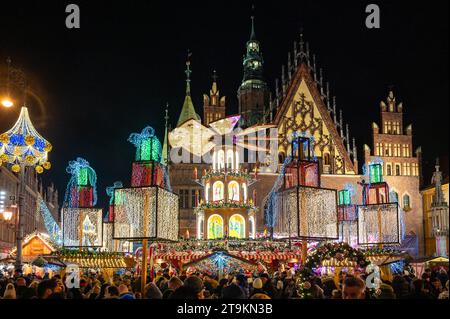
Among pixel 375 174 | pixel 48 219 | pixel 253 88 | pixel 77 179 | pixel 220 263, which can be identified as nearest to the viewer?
pixel 220 263

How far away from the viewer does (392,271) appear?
18594 millimetres

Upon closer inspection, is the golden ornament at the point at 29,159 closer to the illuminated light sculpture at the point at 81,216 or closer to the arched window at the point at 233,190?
the illuminated light sculpture at the point at 81,216

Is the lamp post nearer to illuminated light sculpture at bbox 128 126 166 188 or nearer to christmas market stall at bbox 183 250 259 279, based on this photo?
illuminated light sculpture at bbox 128 126 166 188

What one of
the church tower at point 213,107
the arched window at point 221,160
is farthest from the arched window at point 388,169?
the arched window at point 221,160

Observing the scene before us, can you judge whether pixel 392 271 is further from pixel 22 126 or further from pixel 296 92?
pixel 296 92

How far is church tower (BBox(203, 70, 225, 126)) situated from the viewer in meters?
42.2

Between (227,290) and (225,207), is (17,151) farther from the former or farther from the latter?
(225,207)

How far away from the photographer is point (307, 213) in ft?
53.9

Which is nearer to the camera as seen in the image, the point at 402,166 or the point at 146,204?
the point at 146,204

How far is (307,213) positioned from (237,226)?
14168 mm

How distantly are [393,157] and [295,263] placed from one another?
18.7m

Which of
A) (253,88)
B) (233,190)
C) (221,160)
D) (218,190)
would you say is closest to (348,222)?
(233,190)
